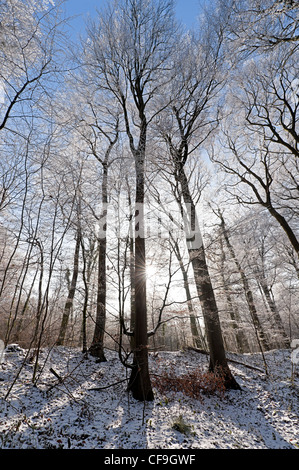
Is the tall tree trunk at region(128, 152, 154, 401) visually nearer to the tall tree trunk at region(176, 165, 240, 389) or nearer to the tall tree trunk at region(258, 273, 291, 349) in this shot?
the tall tree trunk at region(176, 165, 240, 389)

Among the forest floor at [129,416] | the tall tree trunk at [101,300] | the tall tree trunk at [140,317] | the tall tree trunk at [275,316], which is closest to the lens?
the forest floor at [129,416]

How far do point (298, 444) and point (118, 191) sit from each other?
246 inches

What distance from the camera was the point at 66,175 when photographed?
4355 millimetres

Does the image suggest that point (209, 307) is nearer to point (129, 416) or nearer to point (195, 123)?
point (129, 416)

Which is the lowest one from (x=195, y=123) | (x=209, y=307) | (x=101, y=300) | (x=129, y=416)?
(x=129, y=416)

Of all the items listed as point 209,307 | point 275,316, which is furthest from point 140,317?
point 275,316

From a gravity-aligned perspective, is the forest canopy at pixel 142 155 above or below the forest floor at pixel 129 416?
above

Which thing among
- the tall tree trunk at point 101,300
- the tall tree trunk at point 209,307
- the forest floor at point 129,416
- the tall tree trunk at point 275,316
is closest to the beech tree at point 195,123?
the tall tree trunk at point 209,307

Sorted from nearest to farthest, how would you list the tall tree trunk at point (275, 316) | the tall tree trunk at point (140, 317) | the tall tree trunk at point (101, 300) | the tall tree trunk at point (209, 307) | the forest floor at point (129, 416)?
the forest floor at point (129, 416) < the tall tree trunk at point (140, 317) < the tall tree trunk at point (209, 307) < the tall tree trunk at point (101, 300) < the tall tree trunk at point (275, 316)

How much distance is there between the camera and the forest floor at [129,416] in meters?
2.88

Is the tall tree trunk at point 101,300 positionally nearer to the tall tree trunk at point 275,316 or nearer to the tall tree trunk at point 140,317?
the tall tree trunk at point 140,317

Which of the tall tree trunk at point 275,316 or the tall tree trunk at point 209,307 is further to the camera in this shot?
the tall tree trunk at point 275,316

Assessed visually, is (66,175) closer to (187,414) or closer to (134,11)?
Answer: (187,414)

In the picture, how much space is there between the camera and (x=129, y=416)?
11.9 ft
